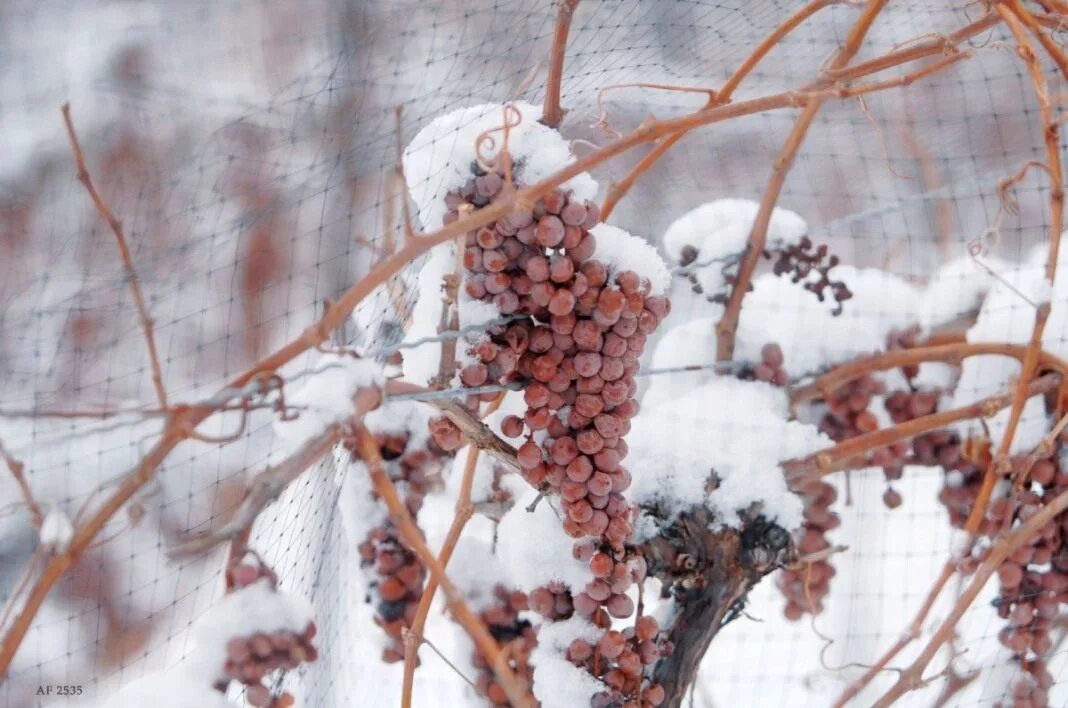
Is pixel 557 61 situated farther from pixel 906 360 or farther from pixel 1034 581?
pixel 1034 581

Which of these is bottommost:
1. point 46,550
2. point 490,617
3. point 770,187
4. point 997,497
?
point 46,550

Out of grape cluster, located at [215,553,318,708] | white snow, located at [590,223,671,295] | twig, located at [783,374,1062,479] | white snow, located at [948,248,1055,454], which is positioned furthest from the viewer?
white snow, located at [948,248,1055,454]

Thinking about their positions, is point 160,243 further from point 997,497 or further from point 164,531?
point 997,497

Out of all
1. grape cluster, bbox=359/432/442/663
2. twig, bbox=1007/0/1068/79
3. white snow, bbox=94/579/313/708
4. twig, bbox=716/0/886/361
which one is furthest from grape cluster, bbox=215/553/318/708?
twig, bbox=1007/0/1068/79

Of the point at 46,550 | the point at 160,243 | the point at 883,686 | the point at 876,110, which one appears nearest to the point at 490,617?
the point at 46,550

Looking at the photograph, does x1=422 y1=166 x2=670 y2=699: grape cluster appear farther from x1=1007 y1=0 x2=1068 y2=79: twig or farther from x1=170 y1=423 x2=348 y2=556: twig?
x1=1007 y1=0 x2=1068 y2=79: twig

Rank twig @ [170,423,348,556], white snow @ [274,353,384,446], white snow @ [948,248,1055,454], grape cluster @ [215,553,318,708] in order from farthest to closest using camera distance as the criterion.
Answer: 1. white snow @ [948,248,1055,454]
2. grape cluster @ [215,553,318,708]
3. white snow @ [274,353,384,446]
4. twig @ [170,423,348,556]

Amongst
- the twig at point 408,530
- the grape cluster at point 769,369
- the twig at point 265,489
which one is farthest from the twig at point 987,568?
the twig at point 265,489
